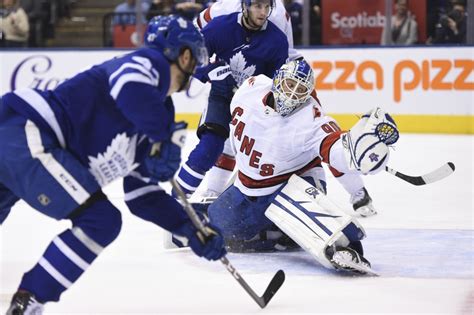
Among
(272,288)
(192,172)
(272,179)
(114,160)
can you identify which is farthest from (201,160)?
(114,160)

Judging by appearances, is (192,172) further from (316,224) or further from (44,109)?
(44,109)

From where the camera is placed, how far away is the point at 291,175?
4.00m

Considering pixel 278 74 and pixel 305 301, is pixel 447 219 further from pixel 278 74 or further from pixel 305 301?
pixel 305 301

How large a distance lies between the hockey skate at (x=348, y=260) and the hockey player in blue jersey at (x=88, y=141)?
0.96 metres

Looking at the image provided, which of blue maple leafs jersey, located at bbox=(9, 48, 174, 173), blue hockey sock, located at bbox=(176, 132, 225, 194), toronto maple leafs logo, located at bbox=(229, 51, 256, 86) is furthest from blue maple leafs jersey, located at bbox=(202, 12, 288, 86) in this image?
blue maple leafs jersey, located at bbox=(9, 48, 174, 173)

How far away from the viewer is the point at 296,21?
27.6 ft

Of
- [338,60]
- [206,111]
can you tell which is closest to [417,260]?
[206,111]

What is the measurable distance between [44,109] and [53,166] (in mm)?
170

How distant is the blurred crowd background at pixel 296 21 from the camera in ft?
26.7

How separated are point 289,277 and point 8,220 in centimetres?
A: 173

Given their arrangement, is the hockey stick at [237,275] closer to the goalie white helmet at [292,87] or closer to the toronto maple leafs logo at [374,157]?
the toronto maple leafs logo at [374,157]

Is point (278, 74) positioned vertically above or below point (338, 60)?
above

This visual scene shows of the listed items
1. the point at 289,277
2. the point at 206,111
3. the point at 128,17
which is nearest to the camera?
the point at 289,277

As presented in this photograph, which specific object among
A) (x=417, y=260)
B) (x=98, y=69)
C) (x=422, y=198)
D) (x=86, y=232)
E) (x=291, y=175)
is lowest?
(x=422, y=198)
